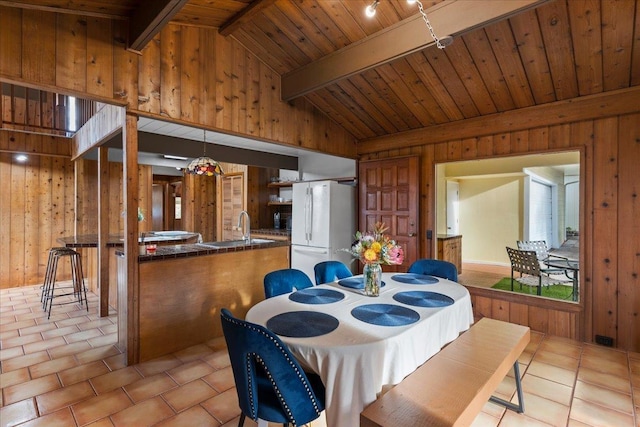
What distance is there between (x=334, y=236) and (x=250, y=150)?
8.10ft

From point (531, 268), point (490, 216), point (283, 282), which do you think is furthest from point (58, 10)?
point (490, 216)

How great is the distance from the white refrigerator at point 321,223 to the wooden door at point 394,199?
220mm

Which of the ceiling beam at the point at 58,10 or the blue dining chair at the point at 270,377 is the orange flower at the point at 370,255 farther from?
the ceiling beam at the point at 58,10

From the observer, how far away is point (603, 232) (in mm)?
3066

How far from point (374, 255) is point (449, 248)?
409 centimetres

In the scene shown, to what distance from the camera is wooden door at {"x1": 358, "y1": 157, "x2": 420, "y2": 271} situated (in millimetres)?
4246

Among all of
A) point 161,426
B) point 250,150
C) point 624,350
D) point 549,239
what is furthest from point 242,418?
point 549,239

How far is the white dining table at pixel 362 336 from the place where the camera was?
1409 mm

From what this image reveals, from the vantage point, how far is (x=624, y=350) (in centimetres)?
296

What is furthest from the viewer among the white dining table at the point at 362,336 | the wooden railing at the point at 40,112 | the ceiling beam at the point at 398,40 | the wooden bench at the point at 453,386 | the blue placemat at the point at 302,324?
the wooden railing at the point at 40,112

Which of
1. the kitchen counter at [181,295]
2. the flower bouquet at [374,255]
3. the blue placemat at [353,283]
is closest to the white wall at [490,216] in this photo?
the blue placemat at [353,283]

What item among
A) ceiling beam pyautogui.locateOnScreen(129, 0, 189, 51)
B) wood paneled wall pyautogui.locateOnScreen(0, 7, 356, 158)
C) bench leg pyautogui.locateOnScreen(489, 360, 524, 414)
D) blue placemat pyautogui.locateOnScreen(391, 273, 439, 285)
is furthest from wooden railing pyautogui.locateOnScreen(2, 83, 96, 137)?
bench leg pyautogui.locateOnScreen(489, 360, 524, 414)

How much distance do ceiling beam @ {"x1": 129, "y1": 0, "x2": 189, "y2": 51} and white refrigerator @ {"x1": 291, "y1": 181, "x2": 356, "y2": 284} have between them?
278 cm

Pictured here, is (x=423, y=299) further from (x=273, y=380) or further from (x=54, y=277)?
(x=54, y=277)
